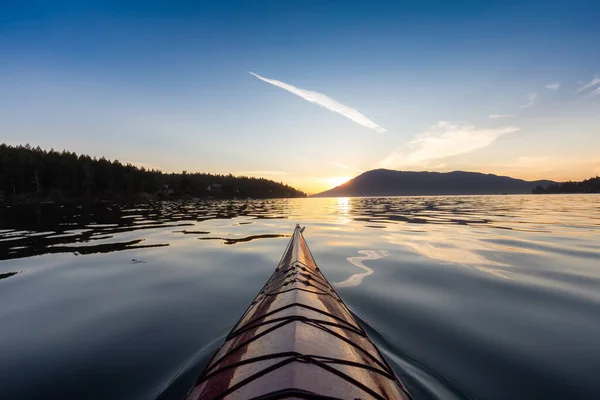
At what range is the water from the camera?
13.2 feet

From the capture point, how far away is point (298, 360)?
2611 millimetres

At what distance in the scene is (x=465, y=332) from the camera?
213 inches

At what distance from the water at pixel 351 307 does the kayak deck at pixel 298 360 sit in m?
1.24

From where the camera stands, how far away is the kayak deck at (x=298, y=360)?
2.31m

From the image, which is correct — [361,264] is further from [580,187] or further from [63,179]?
[580,187]

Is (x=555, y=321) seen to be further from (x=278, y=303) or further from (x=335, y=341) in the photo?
(x=278, y=303)

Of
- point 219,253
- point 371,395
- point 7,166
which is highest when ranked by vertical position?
point 7,166

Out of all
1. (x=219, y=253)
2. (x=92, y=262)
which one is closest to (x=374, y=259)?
(x=219, y=253)

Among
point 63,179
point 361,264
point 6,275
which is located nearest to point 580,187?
point 361,264

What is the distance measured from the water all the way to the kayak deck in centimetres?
124

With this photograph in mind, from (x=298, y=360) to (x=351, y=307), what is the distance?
4.52 meters

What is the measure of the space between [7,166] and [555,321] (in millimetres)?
125508

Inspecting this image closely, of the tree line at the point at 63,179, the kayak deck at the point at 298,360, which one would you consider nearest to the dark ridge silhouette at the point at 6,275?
the kayak deck at the point at 298,360

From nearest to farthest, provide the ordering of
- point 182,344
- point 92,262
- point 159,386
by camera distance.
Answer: point 159,386 < point 182,344 < point 92,262
